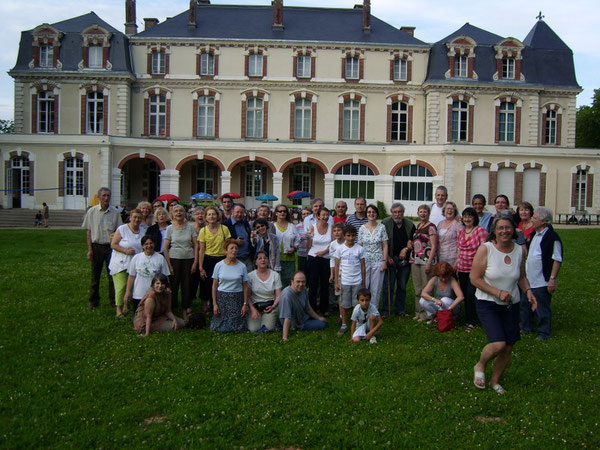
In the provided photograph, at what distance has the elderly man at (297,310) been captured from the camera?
300 inches

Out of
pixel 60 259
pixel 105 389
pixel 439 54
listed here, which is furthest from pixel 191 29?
pixel 105 389

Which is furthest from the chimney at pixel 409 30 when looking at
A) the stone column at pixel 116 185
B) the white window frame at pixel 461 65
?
the stone column at pixel 116 185

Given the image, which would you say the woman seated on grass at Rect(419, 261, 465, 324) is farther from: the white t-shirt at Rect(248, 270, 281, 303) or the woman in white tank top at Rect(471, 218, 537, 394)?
the woman in white tank top at Rect(471, 218, 537, 394)

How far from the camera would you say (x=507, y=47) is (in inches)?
1318

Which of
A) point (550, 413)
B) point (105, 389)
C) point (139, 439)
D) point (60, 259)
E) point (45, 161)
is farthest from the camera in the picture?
point (45, 161)

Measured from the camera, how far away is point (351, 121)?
111ft

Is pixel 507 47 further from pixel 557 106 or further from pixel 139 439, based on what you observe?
pixel 139 439

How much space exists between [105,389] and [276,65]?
3007 centimetres

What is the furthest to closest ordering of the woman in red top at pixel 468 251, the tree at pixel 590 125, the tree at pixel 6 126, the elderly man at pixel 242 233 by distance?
the tree at pixel 6 126, the tree at pixel 590 125, the elderly man at pixel 242 233, the woman in red top at pixel 468 251

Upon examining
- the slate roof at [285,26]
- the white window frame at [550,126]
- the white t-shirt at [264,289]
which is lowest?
the white t-shirt at [264,289]

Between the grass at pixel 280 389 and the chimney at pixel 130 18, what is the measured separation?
32.1m

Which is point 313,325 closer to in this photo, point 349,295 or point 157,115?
point 349,295

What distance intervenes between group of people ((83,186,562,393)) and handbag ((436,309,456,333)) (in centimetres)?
10

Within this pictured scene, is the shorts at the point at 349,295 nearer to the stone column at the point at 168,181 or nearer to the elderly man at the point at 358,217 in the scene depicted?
the elderly man at the point at 358,217
